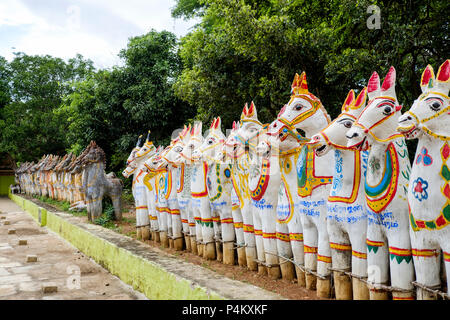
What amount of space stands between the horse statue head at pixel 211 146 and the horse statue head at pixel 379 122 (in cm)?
309

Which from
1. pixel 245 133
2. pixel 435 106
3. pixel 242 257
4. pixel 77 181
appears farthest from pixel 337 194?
pixel 77 181

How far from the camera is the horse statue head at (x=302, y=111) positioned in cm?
493

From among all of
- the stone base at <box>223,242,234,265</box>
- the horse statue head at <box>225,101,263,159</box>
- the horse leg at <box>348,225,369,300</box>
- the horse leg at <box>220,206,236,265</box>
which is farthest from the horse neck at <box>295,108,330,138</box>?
the stone base at <box>223,242,234,265</box>

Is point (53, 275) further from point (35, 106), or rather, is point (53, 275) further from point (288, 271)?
point (35, 106)

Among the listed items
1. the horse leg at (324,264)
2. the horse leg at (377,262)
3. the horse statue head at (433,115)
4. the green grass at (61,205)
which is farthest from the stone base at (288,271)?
the green grass at (61,205)

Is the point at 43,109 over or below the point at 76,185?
over

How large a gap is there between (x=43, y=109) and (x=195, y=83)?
22.1 meters

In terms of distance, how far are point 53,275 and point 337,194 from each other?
5594mm

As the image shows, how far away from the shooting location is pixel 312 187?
4.77m

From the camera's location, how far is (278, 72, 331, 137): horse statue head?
4.93 meters

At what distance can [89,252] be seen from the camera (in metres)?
8.95

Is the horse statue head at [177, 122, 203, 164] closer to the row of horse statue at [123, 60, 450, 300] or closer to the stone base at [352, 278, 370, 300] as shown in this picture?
the row of horse statue at [123, 60, 450, 300]

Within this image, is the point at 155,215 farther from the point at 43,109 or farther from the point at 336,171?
the point at 43,109
